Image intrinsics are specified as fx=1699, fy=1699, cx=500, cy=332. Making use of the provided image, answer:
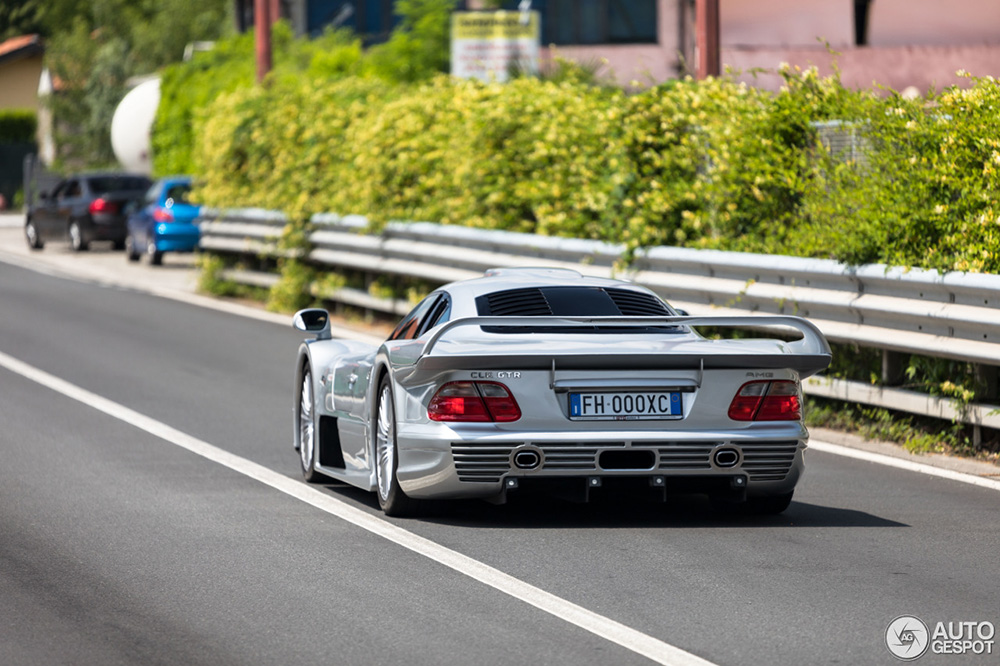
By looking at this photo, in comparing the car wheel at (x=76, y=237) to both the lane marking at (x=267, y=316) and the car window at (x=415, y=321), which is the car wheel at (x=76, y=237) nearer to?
the lane marking at (x=267, y=316)

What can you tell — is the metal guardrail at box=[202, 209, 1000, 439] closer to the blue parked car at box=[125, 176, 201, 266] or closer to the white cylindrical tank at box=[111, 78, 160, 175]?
the blue parked car at box=[125, 176, 201, 266]

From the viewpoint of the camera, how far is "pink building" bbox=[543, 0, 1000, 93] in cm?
3183

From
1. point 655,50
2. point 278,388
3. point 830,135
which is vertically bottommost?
point 278,388

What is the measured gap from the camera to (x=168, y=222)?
30062 millimetres

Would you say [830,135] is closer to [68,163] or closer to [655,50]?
[655,50]

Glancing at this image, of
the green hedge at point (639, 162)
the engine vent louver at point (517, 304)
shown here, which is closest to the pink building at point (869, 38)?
the green hedge at point (639, 162)

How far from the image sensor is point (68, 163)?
63844mm

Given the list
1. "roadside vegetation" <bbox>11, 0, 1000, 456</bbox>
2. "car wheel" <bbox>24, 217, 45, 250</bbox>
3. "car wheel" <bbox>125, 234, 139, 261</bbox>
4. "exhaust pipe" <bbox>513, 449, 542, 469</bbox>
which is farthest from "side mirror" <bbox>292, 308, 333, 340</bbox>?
"car wheel" <bbox>24, 217, 45, 250</bbox>

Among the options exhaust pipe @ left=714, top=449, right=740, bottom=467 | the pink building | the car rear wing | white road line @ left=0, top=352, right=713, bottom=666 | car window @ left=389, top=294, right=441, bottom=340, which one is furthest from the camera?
the pink building

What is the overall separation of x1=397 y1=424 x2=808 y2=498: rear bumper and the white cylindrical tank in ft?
121

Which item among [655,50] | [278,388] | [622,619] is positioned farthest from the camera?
[655,50]

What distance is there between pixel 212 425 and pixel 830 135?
5016 mm

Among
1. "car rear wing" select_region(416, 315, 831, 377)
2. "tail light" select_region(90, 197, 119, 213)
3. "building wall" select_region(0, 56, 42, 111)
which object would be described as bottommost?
"car rear wing" select_region(416, 315, 831, 377)

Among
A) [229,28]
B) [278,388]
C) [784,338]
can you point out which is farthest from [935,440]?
[229,28]
